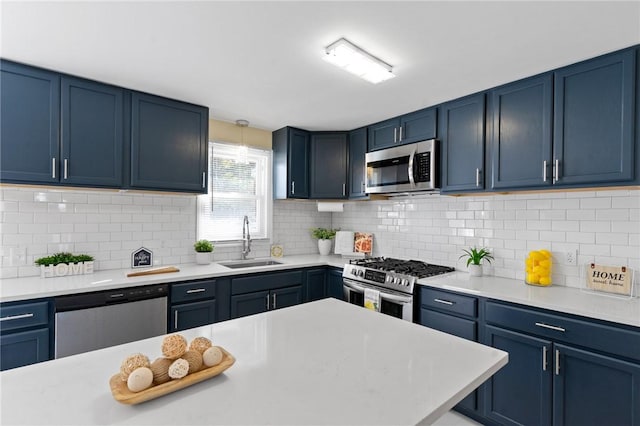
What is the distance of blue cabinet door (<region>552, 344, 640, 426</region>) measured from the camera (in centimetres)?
169

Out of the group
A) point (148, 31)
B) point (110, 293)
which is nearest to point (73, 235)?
point (110, 293)

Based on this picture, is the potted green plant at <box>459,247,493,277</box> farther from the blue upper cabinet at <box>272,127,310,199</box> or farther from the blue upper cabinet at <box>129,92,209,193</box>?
the blue upper cabinet at <box>129,92,209,193</box>

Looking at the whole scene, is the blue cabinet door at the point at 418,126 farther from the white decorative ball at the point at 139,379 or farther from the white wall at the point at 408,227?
the white decorative ball at the point at 139,379

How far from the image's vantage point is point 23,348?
1998mm

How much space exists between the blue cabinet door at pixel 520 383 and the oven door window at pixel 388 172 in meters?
1.49

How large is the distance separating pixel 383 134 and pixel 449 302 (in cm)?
181

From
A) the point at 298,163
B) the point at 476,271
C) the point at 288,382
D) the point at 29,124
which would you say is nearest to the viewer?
the point at 288,382

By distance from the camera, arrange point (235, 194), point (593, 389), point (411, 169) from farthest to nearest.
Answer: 1. point (235, 194)
2. point (411, 169)
3. point (593, 389)

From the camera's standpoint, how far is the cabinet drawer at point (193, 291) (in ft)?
8.49

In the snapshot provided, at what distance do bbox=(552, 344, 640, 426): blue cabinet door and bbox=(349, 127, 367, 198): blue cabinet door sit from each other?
7.30 ft

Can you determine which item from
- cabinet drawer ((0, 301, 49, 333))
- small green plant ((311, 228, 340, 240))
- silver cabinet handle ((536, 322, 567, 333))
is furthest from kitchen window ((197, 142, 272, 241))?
silver cabinet handle ((536, 322, 567, 333))

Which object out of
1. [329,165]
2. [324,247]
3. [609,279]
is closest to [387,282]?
[324,247]

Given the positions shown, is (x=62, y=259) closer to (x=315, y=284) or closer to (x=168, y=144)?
(x=168, y=144)

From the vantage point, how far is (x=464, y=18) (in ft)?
5.35
